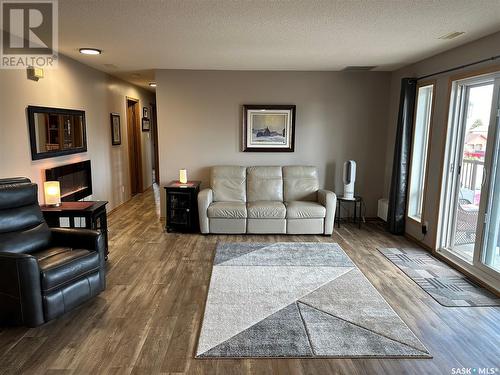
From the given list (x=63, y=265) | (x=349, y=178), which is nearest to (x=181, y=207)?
(x=63, y=265)

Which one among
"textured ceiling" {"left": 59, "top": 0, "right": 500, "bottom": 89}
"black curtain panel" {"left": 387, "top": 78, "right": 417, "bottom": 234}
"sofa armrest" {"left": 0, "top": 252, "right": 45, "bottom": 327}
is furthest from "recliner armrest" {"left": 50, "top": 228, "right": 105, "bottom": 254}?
"black curtain panel" {"left": 387, "top": 78, "right": 417, "bottom": 234}

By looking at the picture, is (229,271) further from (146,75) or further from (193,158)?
(146,75)

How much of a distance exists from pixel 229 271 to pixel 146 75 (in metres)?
4.01

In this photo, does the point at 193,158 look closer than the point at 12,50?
No

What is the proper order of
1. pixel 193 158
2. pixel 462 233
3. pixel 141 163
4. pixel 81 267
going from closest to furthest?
pixel 81 267, pixel 462 233, pixel 193 158, pixel 141 163

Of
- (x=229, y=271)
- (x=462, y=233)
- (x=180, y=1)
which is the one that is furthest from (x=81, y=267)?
(x=462, y=233)

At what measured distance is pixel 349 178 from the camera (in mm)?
→ 5254

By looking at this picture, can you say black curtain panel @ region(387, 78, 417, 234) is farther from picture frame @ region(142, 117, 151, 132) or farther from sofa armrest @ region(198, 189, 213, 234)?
picture frame @ region(142, 117, 151, 132)

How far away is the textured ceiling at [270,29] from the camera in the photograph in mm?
2543

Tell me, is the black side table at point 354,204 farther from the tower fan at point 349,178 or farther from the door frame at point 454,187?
the door frame at point 454,187

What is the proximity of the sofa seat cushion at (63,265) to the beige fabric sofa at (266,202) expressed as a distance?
6.90 feet

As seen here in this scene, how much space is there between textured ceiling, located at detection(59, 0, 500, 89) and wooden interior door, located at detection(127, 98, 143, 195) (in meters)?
2.69

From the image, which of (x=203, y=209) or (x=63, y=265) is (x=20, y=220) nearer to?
(x=63, y=265)

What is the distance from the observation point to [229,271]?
3.60m
